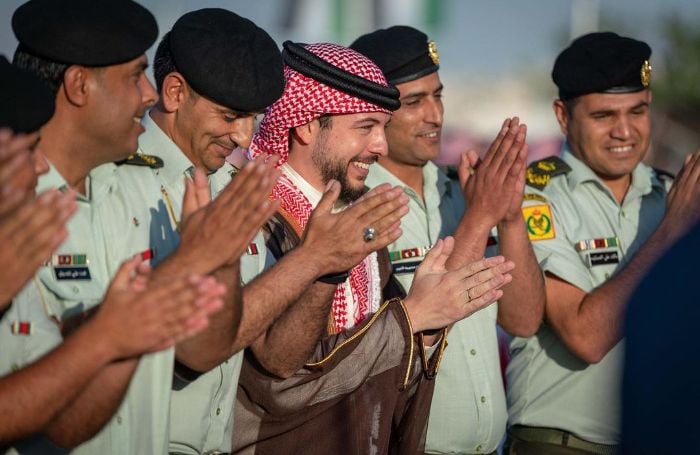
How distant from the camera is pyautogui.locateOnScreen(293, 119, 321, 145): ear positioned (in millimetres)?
5004

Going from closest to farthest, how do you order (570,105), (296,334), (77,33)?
(77,33)
(296,334)
(570,105)

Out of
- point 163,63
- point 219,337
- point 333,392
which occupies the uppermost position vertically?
point 163,63

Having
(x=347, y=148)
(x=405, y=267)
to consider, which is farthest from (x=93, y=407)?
(x=405, y=267)

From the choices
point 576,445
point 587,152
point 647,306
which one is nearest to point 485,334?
point 576,445

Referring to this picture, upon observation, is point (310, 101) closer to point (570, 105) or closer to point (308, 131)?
point (308, 131)

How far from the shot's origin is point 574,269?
5.60 metres

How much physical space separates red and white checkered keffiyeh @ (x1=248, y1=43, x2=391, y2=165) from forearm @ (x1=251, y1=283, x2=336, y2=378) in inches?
35.4

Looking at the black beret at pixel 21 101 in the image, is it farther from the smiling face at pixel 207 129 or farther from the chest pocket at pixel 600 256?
the chest pocket at pixel 600 256

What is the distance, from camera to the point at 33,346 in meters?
3.52

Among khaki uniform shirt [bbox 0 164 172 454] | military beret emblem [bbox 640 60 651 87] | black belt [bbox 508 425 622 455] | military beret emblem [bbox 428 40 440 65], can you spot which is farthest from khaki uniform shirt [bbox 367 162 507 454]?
khaki uniform shirt [bbox 0 164 172 454]

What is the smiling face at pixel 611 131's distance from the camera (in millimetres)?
5977

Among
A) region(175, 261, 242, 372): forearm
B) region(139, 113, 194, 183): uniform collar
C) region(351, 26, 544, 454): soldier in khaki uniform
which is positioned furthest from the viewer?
region(351, 26, 544, 454): soldier in khaki uniform

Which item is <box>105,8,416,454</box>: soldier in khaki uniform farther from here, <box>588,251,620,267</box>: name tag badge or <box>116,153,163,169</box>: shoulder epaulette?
<box>588,251,620,267</box>: name tag badge

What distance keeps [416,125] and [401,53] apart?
346 millimetres
